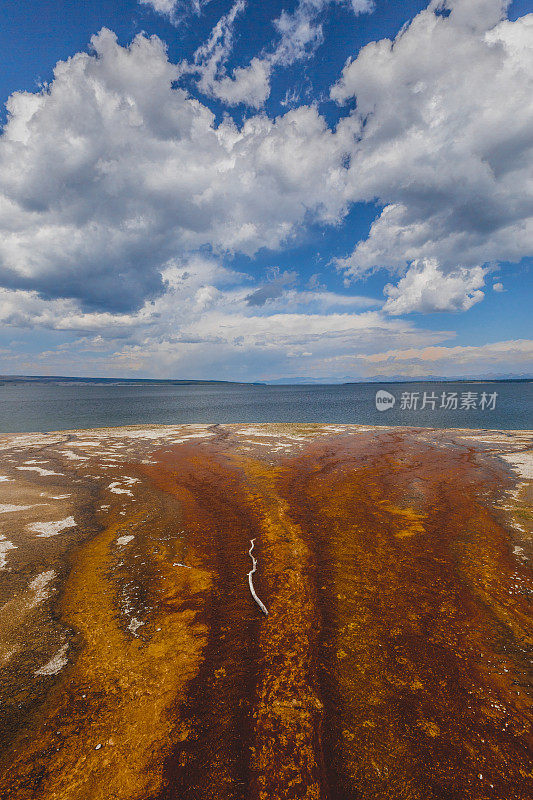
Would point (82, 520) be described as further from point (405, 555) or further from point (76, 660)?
point (405, 555)

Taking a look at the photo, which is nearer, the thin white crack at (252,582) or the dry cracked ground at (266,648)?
the dry cracked ground at (266,648)

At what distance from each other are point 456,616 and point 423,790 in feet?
12.4

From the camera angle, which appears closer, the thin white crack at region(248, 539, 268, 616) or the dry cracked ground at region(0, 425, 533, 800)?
the dry cracked ground at region(0, 425, 533, 800)

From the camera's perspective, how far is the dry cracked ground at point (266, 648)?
4258mm

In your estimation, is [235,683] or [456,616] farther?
A: [456,616]

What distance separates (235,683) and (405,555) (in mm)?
6262

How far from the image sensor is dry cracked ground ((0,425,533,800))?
4258 mm

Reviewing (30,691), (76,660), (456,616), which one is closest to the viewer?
(30,691)

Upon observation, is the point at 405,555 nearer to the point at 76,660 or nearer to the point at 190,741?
the point at 190,741

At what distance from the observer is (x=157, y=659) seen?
601 cm

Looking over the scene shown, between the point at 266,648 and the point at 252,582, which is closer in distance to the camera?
the point at 266,648

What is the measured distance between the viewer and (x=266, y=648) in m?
6.21

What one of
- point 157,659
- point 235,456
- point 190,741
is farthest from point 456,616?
point 235,456

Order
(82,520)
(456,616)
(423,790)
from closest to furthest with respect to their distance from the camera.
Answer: (423,790), (456,616), (82,520)
